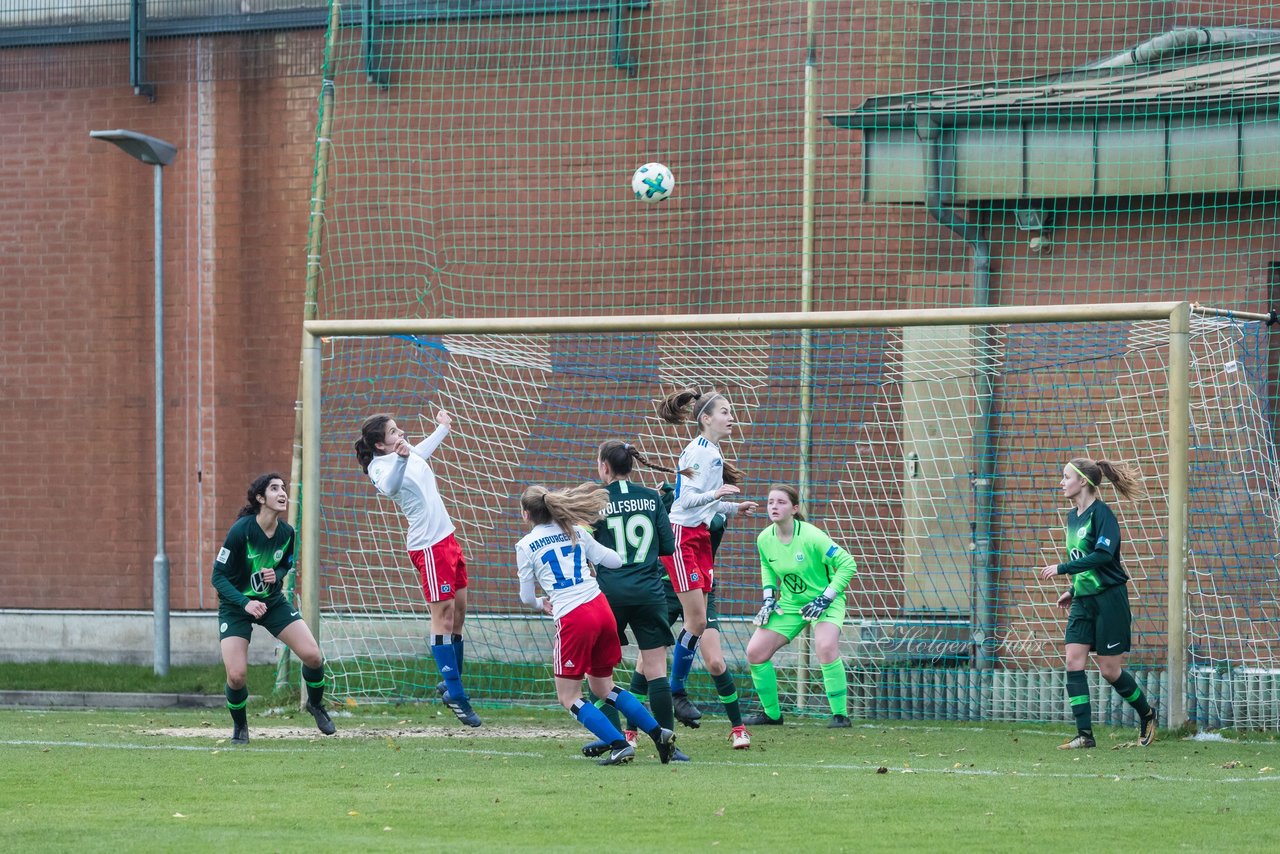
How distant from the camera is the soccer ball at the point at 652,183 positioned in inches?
500

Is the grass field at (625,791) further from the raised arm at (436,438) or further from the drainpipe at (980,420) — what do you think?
the raised arm at (436,438)

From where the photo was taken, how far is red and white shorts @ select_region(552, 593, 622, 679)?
863cm

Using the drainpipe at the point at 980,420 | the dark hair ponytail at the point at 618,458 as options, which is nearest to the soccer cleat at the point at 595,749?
the dark hair ponytail at the point at 618,458

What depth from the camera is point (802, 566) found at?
10.9 meters

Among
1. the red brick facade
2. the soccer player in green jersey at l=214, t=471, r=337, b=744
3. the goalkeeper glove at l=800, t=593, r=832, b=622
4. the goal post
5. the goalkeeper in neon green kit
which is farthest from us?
the red brick facade

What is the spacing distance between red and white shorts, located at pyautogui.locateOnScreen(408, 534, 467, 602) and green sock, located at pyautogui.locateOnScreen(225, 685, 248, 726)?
1485 millimetres

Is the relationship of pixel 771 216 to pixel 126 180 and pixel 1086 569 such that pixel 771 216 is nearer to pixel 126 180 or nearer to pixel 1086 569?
pixel 1086 569

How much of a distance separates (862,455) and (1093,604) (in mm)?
3982

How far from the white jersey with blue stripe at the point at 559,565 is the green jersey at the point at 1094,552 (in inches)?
117

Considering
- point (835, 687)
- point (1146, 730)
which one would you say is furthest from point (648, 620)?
point (1146, 730)

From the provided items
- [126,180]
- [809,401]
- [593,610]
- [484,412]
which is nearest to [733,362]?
[809,401]

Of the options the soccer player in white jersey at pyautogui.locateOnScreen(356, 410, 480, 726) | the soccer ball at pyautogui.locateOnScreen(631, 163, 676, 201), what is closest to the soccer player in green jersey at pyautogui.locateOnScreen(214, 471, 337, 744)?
the soccer player in white jersey at pyautogui.locateOnScreen(356, 410, 480, 726)

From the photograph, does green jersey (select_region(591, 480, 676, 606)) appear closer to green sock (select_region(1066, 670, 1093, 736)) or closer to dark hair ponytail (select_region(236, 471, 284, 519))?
dark hair ponytail (select_region(236, 471, 284, 519))

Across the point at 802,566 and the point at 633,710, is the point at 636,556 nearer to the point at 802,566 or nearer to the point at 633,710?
the point at 633,710
